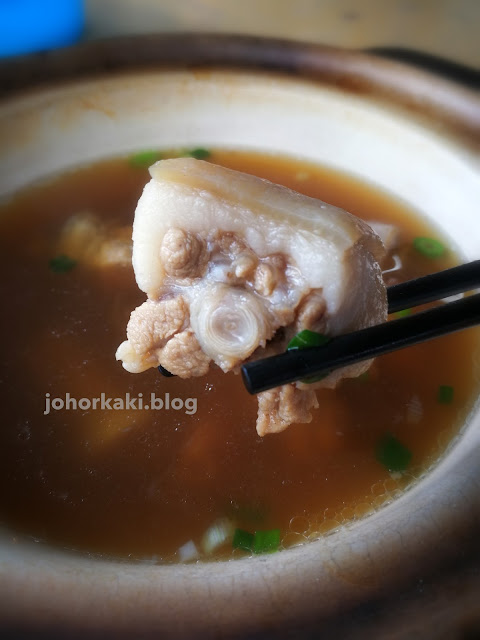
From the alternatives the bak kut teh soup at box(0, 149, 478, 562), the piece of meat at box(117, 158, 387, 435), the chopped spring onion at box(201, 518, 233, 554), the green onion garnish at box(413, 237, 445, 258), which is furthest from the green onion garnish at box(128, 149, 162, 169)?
the chopped spring onion at box(201, 518, 233, 554)

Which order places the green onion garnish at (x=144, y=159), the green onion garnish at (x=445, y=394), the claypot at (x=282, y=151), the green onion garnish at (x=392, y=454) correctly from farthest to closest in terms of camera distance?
1. the green onion garnish at (x=144, y=159)
2. the green onion garnish at (x=445, y=394)
3. the green onion garnish at (x=392, y=454)
4. the claypot at (x=282, y=151)

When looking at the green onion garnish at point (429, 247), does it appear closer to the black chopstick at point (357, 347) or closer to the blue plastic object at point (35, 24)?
the black chopstick at point (357, 347)

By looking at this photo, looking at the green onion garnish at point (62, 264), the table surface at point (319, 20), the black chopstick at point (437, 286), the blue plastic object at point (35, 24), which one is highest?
the table surface at point (319, 20)

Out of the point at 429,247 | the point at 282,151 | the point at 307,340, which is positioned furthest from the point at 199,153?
the point at 307,340

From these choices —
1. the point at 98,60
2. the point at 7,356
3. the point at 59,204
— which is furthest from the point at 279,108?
the point at 7,356

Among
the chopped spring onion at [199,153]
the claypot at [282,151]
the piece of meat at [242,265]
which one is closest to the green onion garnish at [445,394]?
the claypot at [282,151]

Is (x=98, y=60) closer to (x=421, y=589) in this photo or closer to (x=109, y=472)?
(x=109, y=472)

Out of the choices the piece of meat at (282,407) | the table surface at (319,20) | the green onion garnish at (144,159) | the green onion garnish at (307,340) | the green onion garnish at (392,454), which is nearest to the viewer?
the green onion garnish at (307,340)
